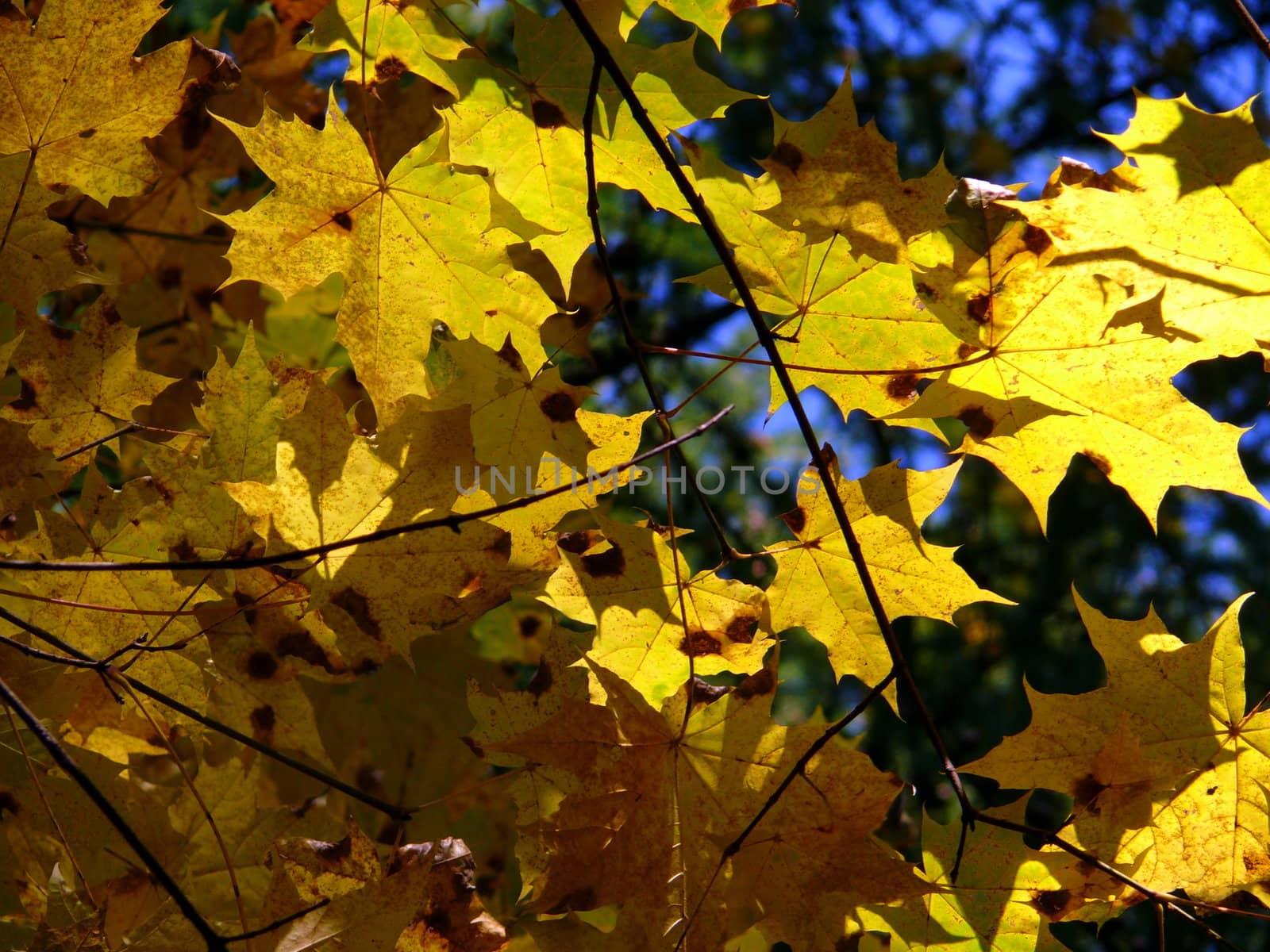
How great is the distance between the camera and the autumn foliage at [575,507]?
3.83 feet

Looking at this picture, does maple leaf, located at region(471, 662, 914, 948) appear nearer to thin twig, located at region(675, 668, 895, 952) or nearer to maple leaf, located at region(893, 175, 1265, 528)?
thin twig, located at region(675, 668, 895, 952)

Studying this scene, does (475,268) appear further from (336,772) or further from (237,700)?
(336,772)

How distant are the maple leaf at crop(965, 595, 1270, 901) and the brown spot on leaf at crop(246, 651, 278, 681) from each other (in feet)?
2.76

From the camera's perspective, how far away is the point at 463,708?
1882 millimetres

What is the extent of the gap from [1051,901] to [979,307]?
683 millimetres

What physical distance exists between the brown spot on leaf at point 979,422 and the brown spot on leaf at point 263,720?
927 millimetres

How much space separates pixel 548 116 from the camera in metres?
1.38

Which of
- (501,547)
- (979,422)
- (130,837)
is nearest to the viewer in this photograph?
(130,837)

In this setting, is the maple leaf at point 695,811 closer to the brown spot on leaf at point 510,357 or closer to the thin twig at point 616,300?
the thin twig at point 616,300

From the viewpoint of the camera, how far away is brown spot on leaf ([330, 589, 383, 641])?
119 cm

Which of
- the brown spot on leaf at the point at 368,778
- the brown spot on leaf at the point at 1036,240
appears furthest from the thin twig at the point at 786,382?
the brown spot on leaf at the point at 368,778

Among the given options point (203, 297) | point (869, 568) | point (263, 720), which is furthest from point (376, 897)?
point (203, 297)

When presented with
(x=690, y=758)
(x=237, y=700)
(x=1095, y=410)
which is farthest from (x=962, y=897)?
(x=237, y=700)

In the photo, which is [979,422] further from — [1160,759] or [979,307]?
[1160,759]
